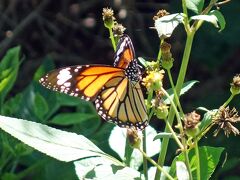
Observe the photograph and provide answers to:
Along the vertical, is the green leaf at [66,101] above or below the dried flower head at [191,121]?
below

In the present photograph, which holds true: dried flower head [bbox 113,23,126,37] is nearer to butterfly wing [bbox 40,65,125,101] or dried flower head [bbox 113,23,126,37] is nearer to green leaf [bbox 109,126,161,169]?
butterfly wing [bbox 40,65,125,101]

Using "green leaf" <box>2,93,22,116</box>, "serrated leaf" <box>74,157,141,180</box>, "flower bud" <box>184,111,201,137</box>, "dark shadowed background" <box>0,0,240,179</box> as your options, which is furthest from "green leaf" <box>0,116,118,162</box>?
"dark shadowed background" <box>0,0,240,179</box>

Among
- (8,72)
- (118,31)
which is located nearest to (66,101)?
(8,72)

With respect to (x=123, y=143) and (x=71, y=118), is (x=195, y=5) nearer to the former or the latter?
(x=123, y=143)

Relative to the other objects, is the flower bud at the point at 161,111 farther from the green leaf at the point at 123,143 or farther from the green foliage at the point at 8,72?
the green foliage at the point at 8,72

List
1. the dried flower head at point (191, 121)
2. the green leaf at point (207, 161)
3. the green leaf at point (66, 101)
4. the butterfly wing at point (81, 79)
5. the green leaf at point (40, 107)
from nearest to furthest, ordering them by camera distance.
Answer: the dried flower head at point (191, 121), the green leaf at point (207, 161), the butterfly wing at point (81, 79), the green leaf at point (40, 107), the green leaf at point (66, 101)

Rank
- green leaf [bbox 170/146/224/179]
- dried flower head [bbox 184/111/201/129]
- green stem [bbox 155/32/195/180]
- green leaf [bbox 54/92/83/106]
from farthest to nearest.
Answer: green leaf [bbox 54/92/83/106], green leaf [bbox 170/146/224/179], green stem [bbox 155/32/195/180], dried flower head [bbox 184/111/201/129]

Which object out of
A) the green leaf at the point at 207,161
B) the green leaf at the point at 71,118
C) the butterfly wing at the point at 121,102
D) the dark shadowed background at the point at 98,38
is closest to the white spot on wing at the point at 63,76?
the butterfly wing at the point at 121,102

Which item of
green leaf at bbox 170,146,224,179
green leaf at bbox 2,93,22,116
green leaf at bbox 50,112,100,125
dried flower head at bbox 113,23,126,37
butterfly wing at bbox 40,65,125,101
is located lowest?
green leaf at bbox 170,146,224,179
